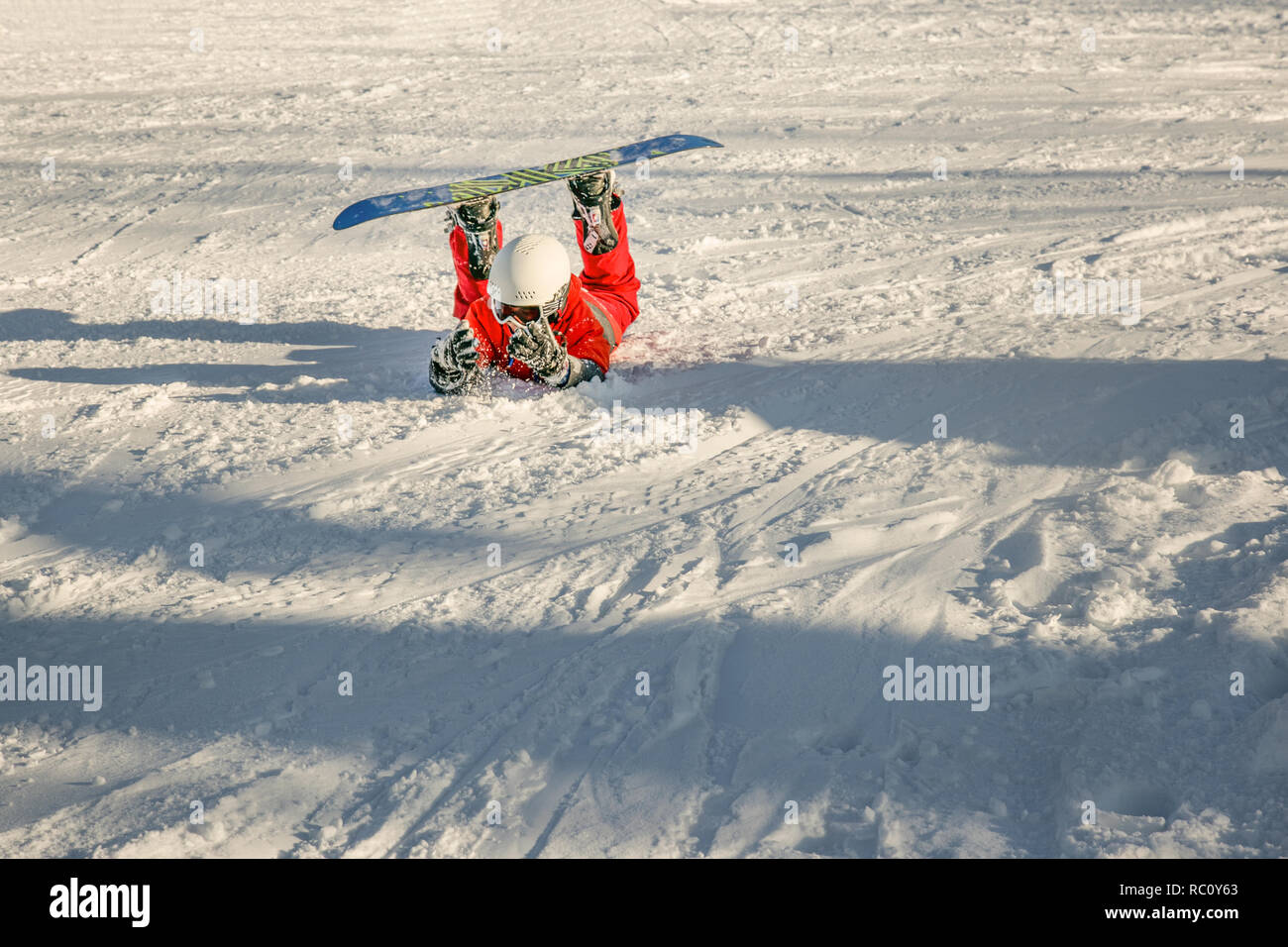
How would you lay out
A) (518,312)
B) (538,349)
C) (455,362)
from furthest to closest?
(455,362), (538,349), (518,312)

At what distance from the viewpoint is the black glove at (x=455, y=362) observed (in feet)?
18.4

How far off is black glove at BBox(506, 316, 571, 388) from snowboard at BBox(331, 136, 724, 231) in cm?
76

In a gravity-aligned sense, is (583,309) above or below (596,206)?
below

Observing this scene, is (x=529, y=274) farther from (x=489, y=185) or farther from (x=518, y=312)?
(x=489, y=185)

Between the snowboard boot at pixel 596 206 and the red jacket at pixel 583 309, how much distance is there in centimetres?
6

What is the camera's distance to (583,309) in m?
6.05

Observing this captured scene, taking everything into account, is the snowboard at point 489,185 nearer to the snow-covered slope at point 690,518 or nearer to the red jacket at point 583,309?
the red jacket at point 583,309

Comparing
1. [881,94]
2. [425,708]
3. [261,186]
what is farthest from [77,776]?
[881,94]

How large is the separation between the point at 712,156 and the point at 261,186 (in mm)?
4941

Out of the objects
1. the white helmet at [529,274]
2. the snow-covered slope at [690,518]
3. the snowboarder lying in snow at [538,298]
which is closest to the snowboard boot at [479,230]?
the snowboarder lying in snow at [538,298]

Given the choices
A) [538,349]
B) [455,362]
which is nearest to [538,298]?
[538,349]

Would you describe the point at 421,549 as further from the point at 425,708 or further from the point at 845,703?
the point at 845,703

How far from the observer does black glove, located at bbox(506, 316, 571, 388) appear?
5.48 meters

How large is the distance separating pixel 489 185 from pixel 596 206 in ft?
2.97
